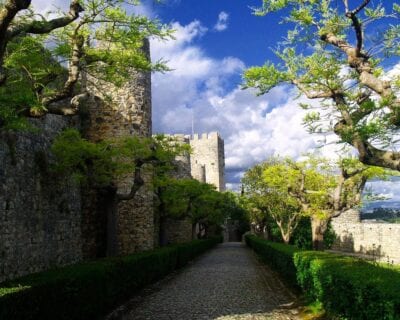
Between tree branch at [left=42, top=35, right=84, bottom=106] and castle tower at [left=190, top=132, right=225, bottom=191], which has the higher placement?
castle tower at [left=190, top=132, right=225, bottom=191]

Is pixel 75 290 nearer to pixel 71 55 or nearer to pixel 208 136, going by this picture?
pixel 71 55

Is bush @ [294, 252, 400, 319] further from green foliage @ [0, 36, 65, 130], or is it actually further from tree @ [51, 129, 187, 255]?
tree @ [51, 129, 187, 255]

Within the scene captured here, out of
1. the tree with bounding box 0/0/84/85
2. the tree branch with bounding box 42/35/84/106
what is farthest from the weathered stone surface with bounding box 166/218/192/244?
the tree with bounding box 0/0/84/85

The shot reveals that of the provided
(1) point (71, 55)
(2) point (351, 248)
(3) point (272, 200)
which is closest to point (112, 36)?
(1) point (71, 55)

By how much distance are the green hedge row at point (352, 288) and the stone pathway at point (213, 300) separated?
0.89m

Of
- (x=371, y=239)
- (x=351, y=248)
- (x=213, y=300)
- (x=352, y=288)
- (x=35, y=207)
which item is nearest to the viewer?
(x=352, y=288)

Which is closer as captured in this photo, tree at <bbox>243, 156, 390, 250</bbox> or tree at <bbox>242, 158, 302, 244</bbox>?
tree at <bbox>243, 156, 390, 250</bbox>

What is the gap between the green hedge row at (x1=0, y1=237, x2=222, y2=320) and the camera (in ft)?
18.3

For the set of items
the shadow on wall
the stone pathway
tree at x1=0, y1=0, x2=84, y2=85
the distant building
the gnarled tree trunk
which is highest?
the distant building

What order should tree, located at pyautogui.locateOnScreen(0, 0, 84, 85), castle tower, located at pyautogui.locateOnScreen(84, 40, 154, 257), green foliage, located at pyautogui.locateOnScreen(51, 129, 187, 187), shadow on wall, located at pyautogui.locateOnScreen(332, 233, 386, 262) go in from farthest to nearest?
shadow on wall, located at pyautogui.locateOnScreen(332, 233, 386, 262) → castle tower, located at pyautogui.locateOnScreen(84, 40, 154, 257) → green foliage, located at pyautogui.locateOnScreen(51, 129, 187, 187) → tree, located at pyautogui.locateOnScreen(0, 0, 84, 85)

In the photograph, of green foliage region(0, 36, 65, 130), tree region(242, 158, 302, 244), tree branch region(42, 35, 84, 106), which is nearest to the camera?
green foliage region(0, 36, 65, 130)

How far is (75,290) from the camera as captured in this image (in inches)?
282

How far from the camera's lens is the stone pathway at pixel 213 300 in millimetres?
8773

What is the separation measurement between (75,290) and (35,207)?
20.7ft
